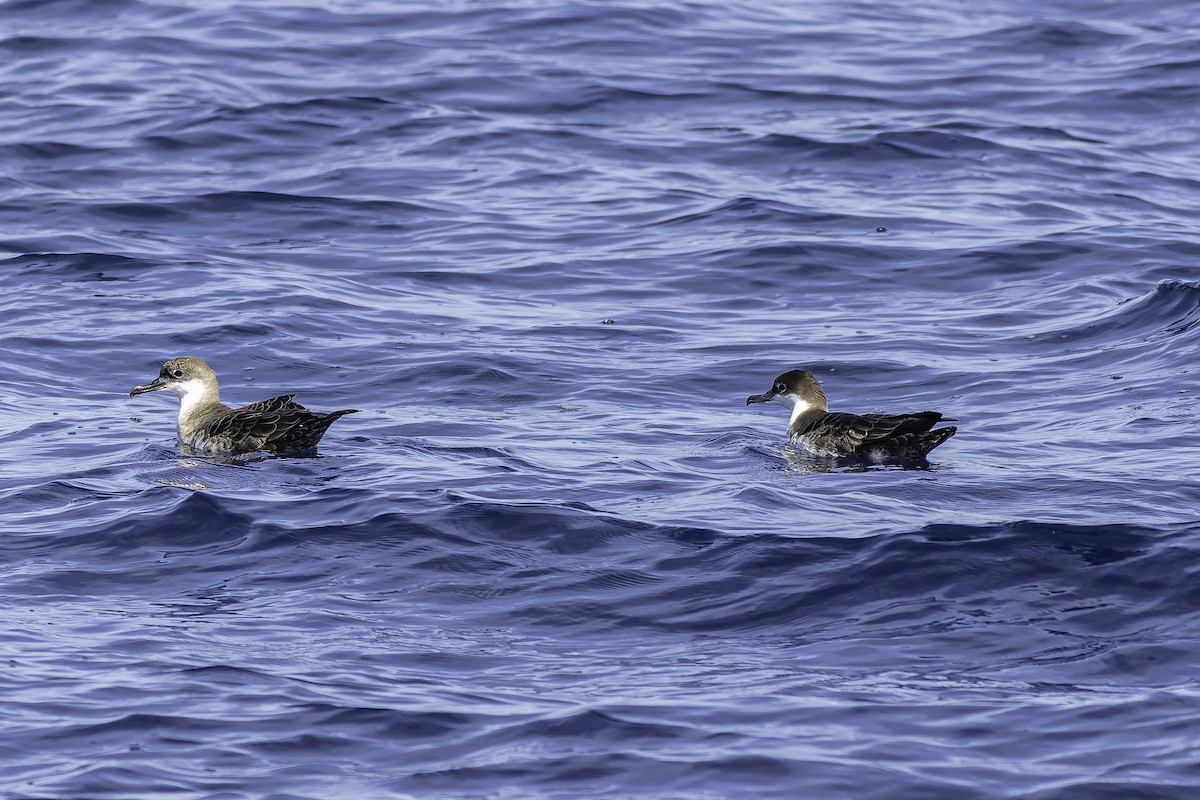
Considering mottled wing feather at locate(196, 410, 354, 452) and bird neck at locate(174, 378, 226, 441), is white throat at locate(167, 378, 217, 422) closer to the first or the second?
bird neck at locate(174, 378, 226, 441)

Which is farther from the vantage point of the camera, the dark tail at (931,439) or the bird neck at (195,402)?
the bird neck at (195,402)

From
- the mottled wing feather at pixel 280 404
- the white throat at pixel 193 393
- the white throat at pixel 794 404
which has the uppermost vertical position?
the mottled wing feather at pixel 280 404

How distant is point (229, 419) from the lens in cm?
1247

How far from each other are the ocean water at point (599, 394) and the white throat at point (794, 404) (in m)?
0.44

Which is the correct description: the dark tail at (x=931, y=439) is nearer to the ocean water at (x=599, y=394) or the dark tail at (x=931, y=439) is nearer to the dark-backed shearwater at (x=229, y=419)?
the ocean water at (x=599, y=394)

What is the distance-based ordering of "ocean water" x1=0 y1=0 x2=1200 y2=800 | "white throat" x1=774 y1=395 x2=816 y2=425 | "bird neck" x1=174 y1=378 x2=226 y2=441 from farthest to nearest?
1. "white throat" x1=774 y1=395 x2=816 y2=425
2. "bird neck" x1=174 y1=378 x2=226 y2=441
3. "ocean water" x1=0 y1=0 x2=1200 y2=800

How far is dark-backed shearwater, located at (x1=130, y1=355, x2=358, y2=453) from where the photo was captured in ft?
39.6

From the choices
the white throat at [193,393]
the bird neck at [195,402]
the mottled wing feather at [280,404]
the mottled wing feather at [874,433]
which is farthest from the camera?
the white throat at [193,393]

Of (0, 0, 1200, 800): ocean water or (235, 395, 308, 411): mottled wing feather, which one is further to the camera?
(235, 395, 308, 411): mottled wing feather

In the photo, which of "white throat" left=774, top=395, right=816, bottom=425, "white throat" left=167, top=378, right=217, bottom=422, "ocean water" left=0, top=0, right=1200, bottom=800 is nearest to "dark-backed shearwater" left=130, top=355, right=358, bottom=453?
"white throat" left=167, top=378, right=217, bottom=422

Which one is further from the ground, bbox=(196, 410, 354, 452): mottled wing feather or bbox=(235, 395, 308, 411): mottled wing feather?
bbox=(235, 395, 308, 411): mottled wing feather

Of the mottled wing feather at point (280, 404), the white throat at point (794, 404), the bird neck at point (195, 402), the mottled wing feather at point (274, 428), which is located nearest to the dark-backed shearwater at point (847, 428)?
the white throat at point (794, 404)

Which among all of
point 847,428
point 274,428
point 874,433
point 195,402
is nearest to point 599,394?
point 847,428

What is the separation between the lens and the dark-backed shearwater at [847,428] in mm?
12016
